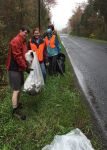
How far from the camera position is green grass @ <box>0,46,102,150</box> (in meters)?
5.71

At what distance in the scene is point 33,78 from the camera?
7363 mm

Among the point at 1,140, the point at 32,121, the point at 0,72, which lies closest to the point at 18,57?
the point at 32,121

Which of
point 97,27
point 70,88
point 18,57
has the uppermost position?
point 18,57

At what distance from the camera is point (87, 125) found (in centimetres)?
646

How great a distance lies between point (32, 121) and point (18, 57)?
48.9 inches

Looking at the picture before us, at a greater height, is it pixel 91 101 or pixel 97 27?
pixel 91 101

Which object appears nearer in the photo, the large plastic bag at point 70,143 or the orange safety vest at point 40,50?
the large plastic bag at point 70,143

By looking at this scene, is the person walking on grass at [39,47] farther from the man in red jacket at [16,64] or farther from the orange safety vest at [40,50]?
the man in red jacket at [16,64]

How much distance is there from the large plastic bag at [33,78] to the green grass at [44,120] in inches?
17.5

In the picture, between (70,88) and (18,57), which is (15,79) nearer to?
(18,57)

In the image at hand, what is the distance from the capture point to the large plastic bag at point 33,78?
7.25m

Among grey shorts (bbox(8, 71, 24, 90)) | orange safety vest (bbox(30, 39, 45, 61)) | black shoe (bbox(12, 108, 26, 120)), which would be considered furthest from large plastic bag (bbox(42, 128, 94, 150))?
orange safety vest (bbox(30, 39, 45, 61))

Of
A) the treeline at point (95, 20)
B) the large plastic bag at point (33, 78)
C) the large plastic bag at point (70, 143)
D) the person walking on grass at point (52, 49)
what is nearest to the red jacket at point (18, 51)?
the large plastic bag at point (33, 78)

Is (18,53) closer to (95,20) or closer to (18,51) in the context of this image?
(18,51)
